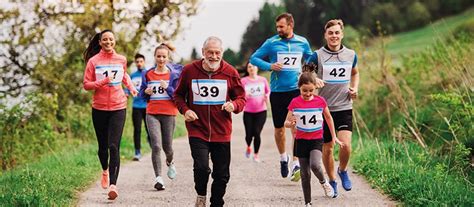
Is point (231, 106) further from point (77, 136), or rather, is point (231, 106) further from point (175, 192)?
point (77, 136)

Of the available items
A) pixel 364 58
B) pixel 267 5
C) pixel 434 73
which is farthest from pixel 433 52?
pixel 267 5

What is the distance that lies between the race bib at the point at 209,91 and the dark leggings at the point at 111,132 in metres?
1.70

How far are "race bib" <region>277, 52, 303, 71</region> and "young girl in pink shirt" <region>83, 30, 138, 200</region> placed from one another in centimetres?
197

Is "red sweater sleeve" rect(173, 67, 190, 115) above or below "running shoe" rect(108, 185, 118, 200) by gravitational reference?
above

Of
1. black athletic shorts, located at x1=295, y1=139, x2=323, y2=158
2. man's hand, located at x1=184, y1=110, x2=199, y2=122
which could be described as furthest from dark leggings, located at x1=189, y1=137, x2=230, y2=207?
black athletic shorts, located at x1=295, y1=139, x2=323, y2=158

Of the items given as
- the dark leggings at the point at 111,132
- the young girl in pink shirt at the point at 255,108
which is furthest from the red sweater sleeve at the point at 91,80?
the young girl in pink shirt at the point at 255,108

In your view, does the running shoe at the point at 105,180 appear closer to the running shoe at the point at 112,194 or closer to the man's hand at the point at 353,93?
the running shoe at the point at 112,194

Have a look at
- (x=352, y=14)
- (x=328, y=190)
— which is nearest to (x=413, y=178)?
(x=328, y=190)

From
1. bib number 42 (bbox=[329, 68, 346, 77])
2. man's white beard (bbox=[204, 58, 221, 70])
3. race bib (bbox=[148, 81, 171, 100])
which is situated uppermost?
man's white beard (bbox=[204, 58, 221, 70])

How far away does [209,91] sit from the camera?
7.00m

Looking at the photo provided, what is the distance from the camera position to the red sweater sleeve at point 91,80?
838 centimetres

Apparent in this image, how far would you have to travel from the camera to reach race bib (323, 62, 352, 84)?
8164 millimetres

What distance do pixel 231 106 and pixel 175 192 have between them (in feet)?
7.37

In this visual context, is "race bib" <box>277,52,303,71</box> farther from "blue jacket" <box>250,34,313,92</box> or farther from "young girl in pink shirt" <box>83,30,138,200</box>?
"young girl in pink shirt" <box>83,30,138,200</box>
